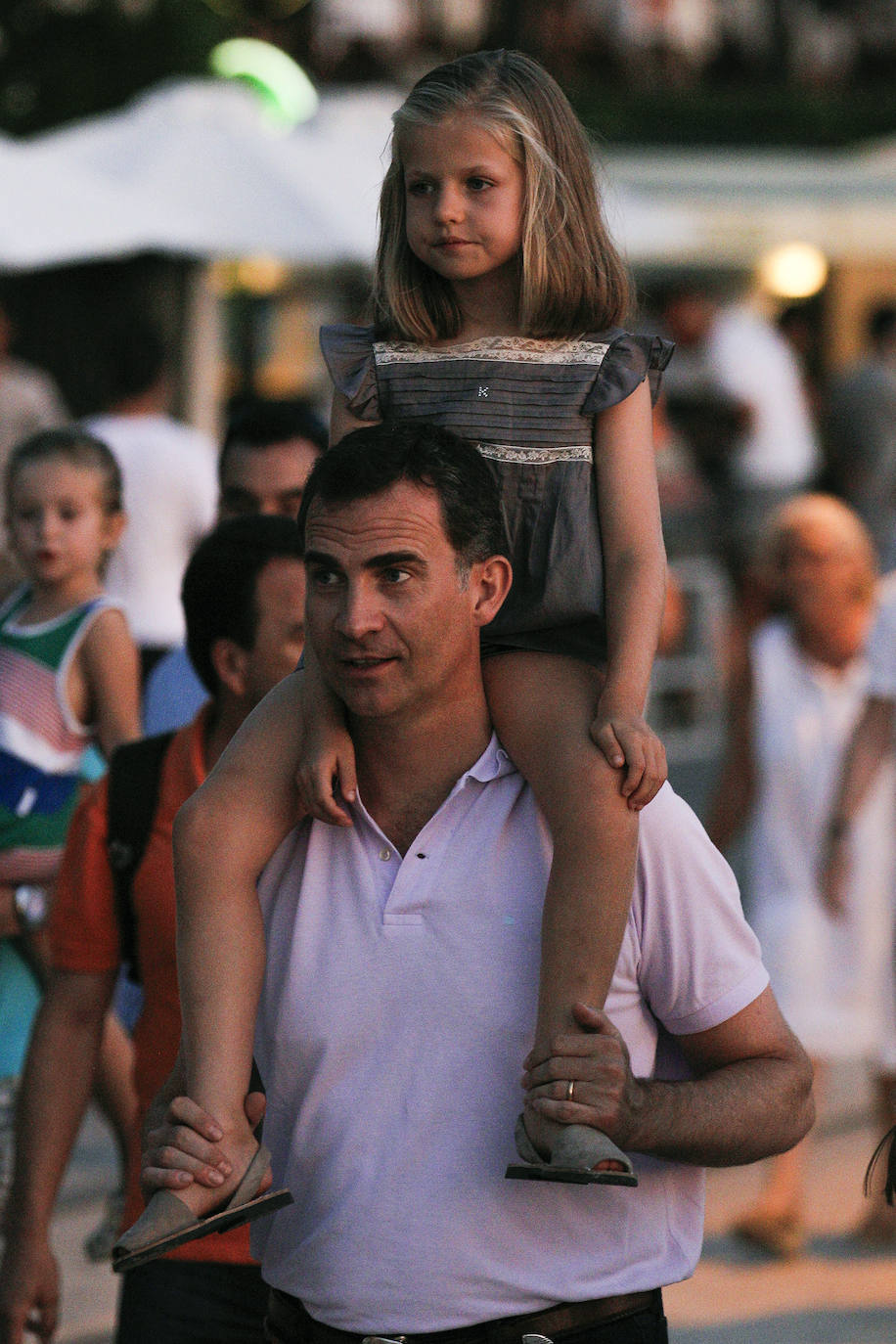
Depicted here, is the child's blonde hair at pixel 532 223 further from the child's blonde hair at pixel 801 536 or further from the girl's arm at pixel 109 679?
the child's blonde hair at pixel 801 536

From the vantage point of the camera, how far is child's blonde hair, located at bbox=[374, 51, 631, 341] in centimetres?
293

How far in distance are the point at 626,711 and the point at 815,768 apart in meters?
4.22

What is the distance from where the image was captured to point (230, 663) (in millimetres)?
3797

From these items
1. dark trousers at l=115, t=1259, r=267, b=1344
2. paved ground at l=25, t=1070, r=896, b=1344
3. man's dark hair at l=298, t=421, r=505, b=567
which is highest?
man's dark hair at l=298, t=421, r=505, b=567

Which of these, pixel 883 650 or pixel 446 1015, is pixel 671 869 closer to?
pixel 446 1015

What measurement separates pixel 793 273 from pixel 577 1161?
710 inches

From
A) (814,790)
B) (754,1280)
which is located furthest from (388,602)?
(814,790)

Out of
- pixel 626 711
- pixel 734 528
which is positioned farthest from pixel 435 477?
pixel 734 528

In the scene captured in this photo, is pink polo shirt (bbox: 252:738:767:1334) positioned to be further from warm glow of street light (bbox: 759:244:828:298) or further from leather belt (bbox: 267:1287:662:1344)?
warm glow of street light (bbox: 759:244:828:298)

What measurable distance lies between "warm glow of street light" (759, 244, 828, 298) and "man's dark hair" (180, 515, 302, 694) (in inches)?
623

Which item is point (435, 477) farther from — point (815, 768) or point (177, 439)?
point (177, 439)

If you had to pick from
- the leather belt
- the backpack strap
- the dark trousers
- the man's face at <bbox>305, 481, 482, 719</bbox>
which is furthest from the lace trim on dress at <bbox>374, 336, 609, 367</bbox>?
the dark trousers

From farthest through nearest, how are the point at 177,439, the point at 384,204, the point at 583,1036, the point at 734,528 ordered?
the point at 734,528 < the point at 177,439 < the point at 384,204 < the point at 583,1036

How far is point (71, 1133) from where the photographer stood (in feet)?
11.9
